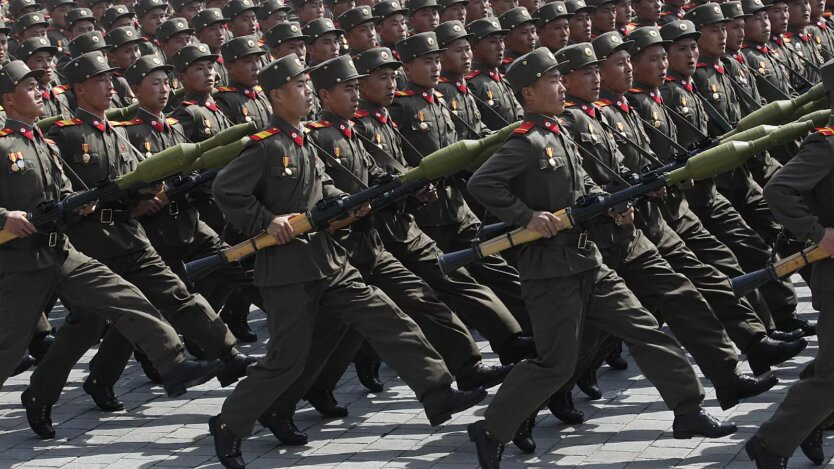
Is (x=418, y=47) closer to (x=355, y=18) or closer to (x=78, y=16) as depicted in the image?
(x=355, y=18)

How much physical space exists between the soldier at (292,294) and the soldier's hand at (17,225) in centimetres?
115

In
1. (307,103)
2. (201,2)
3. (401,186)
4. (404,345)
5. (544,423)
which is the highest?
(201,2)

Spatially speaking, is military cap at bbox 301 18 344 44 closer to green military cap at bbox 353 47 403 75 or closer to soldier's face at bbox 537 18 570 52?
soldier's face at bbox 537 18 570 52

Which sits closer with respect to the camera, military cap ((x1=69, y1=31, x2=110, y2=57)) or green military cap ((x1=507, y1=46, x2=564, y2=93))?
green military cap ((x1=507, y1=46, x2=564, y2=93))

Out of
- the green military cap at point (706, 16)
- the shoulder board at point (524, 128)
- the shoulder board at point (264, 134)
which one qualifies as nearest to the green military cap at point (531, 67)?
the shoulder board at point (524, 128)

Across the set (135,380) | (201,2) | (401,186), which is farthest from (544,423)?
(201,2)

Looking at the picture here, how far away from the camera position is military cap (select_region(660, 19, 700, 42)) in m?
11.2

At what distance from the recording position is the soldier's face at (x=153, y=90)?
10.8m

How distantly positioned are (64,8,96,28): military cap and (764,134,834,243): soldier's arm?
9.56m

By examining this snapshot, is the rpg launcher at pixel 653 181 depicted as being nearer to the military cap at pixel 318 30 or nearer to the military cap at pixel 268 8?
the military cap at pixel 318 30

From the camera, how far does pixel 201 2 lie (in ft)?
54.0

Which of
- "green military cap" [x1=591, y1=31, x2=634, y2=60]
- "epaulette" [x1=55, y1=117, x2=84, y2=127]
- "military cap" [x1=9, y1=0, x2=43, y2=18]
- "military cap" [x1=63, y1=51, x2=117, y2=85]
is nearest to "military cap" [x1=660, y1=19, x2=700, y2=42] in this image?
"green military cap" [x1=591, y1=31, x2=634, y2=60]

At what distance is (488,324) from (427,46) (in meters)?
2.22

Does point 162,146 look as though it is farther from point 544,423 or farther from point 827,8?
point 827,8
